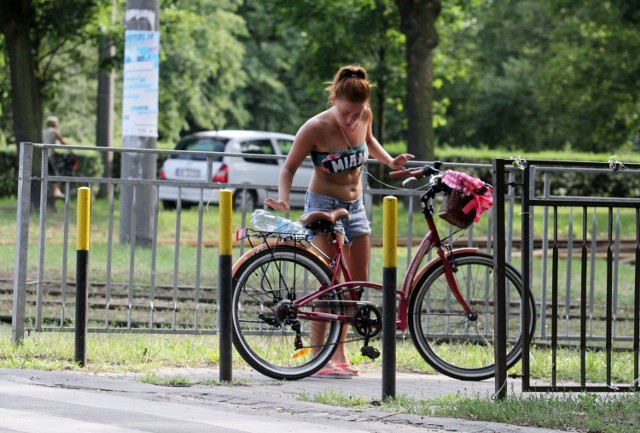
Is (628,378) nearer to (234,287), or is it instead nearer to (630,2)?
(234,287)

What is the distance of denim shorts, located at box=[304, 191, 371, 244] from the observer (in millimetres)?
8375

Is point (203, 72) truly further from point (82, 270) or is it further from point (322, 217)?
point (322, 217)

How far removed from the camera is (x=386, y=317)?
23.8ft

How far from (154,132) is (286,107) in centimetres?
4161

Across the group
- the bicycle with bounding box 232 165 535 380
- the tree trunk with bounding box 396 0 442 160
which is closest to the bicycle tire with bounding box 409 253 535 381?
the bicycle with bounding box 232 165 535 380

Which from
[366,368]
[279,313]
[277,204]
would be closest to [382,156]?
[277,204]


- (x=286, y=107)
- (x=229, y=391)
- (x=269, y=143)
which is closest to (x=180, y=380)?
(x=229, y=391)

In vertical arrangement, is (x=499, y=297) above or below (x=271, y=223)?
below

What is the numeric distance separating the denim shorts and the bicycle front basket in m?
0.56

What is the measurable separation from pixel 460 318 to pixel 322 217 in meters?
1.28

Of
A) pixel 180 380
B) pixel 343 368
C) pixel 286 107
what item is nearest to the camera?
pixel 180 380

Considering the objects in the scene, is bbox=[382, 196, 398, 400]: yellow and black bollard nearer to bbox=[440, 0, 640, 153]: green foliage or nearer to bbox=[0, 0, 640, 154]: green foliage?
bbox=[0, 0, 640, 154]: green foliage

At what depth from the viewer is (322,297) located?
821cm

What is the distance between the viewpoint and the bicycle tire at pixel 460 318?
27.3 ft
